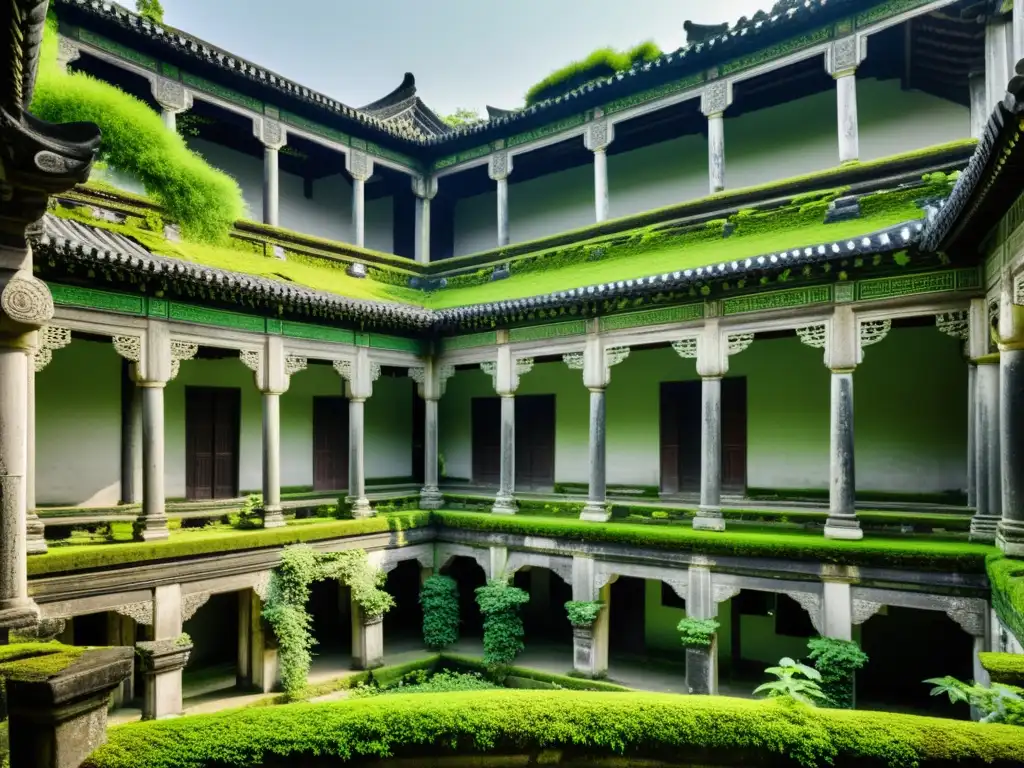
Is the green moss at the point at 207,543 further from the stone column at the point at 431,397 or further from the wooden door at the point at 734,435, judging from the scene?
the wooden door at the point at 734,435

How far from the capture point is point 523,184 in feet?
56.7

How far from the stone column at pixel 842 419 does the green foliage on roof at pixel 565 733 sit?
5740 mm

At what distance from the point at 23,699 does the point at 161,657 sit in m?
7.42

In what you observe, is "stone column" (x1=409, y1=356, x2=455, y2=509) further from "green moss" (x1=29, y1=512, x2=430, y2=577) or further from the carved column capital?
the carved column capital

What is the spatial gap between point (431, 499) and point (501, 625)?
11.1ft

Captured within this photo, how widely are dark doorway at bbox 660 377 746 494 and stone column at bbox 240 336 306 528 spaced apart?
24.7ft

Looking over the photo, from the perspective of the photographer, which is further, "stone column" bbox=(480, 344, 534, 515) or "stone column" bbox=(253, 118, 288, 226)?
"stone column" bbox=(253, 118, 288, 226)

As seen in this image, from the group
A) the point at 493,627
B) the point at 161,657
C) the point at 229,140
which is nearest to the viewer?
the point at 161,657

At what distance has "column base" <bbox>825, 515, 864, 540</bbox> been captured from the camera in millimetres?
9922

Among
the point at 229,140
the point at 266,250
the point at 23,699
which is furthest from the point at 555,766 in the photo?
the point at 229,140

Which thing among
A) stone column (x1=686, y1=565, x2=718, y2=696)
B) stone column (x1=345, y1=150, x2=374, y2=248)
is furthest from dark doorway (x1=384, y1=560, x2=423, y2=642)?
stone column (x1=345, y1=150, x2=374, y2=248)

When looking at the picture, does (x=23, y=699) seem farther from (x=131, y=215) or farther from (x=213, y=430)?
(x=213, y=430)

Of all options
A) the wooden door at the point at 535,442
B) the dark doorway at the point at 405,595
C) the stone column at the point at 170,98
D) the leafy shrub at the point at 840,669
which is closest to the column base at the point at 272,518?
the dark doorway at the point at 405,595

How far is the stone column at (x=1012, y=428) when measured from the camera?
7.75 meters
